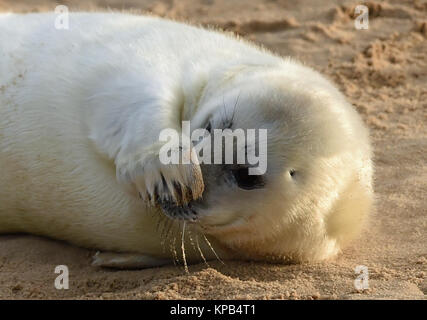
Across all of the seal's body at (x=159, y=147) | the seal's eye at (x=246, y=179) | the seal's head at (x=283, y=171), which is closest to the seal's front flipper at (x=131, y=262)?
the seal's body at (x=159, y=147)

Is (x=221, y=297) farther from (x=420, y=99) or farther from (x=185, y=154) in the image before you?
(x=420, y=99)

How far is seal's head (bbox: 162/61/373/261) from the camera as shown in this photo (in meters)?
3.38

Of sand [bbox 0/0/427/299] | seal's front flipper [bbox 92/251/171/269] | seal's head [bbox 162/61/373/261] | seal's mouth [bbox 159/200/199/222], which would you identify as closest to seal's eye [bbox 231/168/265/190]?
seal's head [bbox 162/61/373/261]

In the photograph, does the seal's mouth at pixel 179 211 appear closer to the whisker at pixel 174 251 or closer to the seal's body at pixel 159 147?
the seal's body at pixel 159 147

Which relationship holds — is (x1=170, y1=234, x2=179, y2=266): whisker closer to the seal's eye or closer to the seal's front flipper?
the seal's front flipper

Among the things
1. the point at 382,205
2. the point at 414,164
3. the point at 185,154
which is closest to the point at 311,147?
the point at 185,154

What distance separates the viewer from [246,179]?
3.36m

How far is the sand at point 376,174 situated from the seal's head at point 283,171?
8.5 inches

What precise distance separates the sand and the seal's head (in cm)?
22

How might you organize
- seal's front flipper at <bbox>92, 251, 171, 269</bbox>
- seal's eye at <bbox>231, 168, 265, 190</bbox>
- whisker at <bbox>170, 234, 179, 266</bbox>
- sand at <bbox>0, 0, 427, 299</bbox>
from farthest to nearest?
seal's front flipper at <bbox>92, 251, 171, 269</bbox> → whisker at <bbox>170, 234, 179, 266</bbox> → sand at <bbox>0, 0, 427, 299</bbox> → seal's eye at <bbox>231, 168, 265, 190</bbox>

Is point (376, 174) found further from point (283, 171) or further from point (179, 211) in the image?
point (179, 211)

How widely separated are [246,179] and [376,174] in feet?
6.27

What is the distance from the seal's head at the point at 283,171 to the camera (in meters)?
3.38

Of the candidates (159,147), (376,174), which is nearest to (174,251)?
(159,147)
